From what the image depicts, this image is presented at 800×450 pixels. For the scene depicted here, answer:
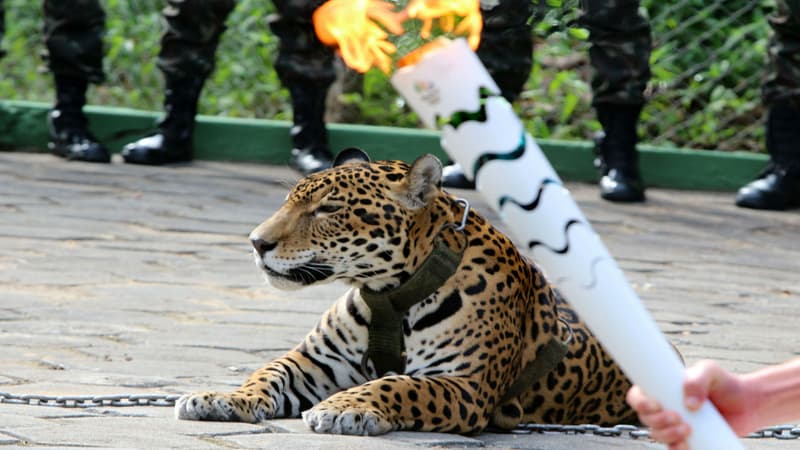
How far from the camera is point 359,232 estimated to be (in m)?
3.58

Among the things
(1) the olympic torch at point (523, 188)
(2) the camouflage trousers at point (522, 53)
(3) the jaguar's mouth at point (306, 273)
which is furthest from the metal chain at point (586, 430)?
(2) the camouflage trousers at point (522, 53)

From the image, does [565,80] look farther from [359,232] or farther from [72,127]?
[359,232]

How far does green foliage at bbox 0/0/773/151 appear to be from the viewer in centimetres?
966

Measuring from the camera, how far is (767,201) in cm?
781

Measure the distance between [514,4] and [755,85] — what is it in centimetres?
788

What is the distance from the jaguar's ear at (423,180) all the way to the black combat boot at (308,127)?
4541 millimetres

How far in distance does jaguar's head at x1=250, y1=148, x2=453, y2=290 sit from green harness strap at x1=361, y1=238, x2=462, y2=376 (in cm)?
3

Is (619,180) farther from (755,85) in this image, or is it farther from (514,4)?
(514,4)

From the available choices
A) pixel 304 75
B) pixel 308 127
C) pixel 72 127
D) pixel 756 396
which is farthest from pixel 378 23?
pixel 72 127

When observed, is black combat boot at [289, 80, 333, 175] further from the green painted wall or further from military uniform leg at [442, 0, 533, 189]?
military uniform leg at [442, 0, 533, 189]

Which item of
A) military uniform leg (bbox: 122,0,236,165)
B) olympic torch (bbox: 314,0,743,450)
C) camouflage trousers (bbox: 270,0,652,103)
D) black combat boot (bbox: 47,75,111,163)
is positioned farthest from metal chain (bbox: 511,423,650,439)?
black combat boot (bbox: 47,75,111,163)

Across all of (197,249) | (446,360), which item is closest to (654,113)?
(197,249)

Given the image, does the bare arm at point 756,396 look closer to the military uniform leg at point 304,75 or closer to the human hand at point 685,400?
the human hand at point 685,400

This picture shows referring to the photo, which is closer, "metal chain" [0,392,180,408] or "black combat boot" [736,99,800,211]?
"metal chain" [0,392,180,408]
